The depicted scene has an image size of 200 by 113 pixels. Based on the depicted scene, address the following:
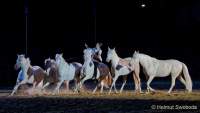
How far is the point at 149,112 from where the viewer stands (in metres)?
14.9

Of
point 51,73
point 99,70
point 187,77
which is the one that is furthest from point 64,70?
point 187,77

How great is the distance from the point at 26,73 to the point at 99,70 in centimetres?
224

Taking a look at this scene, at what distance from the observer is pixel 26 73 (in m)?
20.7

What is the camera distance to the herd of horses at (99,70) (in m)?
20.3

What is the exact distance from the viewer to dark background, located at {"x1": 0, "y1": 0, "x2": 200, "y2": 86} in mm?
30203

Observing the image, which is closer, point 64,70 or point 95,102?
point 95,102

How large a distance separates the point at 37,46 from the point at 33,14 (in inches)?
109

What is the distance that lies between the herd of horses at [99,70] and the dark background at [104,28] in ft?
27.0

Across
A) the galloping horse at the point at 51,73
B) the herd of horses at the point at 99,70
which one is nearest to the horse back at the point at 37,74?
the herd of horses at the point at 99,70

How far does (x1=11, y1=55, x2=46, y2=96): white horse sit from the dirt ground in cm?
47

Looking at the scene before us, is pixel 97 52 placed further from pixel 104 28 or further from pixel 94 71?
pixel 104 28

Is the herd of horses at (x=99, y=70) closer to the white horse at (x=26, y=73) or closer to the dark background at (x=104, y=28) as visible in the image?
the white horse at (x=26, y=73)

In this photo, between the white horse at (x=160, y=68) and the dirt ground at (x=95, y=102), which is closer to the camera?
the dirt ground at (x=95, y=102)

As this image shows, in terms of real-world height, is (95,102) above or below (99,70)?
below
